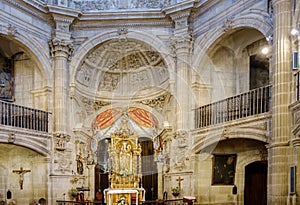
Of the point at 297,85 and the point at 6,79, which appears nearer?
the point at 297,85

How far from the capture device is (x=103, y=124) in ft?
72.5

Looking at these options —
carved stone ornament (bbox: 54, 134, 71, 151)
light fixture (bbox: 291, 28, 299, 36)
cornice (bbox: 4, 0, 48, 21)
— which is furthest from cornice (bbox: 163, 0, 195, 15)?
carved stone ornament (bbox: 54, 134, 71, 151)

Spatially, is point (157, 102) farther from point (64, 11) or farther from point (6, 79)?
point (6, 79)

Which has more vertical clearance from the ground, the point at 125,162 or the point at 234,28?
the point at 234,28

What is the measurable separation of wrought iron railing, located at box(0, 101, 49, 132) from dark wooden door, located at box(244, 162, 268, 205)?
7.80m

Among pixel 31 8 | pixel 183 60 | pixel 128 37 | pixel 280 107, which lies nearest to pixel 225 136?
pixel 280 107

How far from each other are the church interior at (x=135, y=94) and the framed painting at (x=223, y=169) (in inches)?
1.5

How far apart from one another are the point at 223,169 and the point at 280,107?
5.32m

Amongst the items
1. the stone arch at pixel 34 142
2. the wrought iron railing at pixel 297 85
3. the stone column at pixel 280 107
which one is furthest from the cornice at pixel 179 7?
the stone arch at pixel 34 142

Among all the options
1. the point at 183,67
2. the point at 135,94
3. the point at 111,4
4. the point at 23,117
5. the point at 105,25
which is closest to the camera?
the point at 23,117

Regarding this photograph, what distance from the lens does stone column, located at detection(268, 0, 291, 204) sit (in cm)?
1273

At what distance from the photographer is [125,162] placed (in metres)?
20.9

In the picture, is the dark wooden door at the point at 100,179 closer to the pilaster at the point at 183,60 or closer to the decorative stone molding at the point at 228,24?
the pilaster at the point at 183,60

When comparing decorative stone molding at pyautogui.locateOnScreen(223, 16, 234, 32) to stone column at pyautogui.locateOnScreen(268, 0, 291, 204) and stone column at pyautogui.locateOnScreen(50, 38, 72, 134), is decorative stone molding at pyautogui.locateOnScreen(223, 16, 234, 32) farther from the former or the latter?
stone column at pyautogui.locateOnScreen(50, 38, 72, 134)
